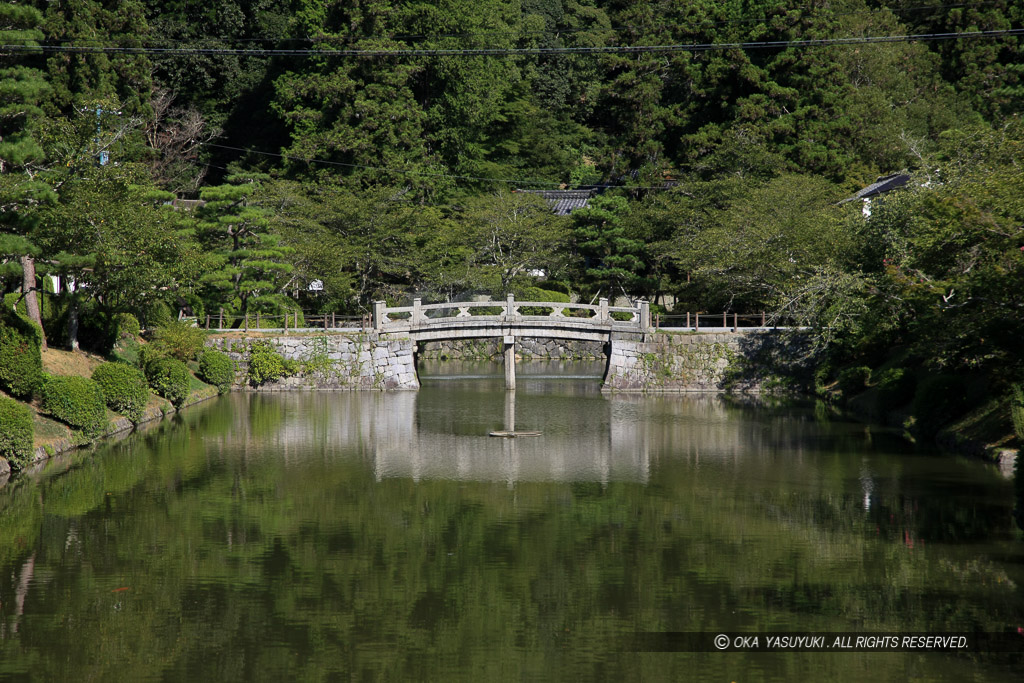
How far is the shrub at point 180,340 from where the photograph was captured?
113ft

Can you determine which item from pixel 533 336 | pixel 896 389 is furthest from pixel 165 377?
pixel 896 389

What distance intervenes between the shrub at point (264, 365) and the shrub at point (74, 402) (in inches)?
574

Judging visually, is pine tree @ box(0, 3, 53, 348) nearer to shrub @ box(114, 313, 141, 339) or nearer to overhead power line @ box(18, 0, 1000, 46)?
shrub @ box(114, 313, 141, 339)

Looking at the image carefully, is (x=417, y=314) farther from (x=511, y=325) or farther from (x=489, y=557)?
(x=489, y=557)

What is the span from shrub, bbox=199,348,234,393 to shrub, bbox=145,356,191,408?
16.4 feet

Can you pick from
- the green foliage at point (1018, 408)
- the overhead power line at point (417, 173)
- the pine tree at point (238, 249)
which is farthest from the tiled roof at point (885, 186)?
the pine tree at point (238, 249)

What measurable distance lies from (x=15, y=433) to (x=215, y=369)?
17201mm

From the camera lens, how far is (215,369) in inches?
1490

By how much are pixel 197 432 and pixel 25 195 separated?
316 inches

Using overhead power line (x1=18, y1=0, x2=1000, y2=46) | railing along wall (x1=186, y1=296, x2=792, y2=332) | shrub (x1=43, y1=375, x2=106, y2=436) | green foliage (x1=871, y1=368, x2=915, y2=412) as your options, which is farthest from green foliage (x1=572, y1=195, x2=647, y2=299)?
shrub (x1=43, y1=375, x2=106, y2=436)

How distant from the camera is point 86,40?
45906 millimetres

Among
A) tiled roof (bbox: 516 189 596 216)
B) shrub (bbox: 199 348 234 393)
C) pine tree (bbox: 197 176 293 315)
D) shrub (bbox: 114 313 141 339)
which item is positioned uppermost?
tiled roof (bbox: 516 189 596 216)

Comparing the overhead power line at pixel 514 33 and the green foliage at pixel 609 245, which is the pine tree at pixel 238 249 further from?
the green foliage at pixel 609 245

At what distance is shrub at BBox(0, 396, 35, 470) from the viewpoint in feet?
67.3
